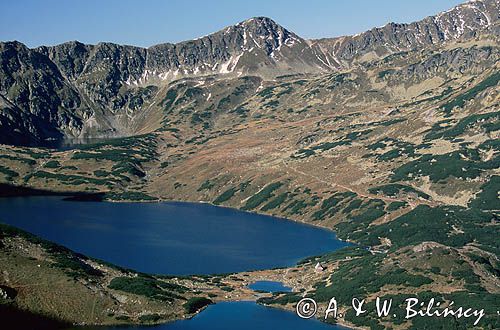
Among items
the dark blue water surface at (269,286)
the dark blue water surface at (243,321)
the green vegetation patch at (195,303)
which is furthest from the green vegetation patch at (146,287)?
the dark blue water surface at (269,286)

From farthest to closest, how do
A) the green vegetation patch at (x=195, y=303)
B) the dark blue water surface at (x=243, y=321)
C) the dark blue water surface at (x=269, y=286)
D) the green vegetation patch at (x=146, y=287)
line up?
the dark blue water surface at (x=269, y=286) < the green vegetation patch at (x=146, y=287) < the green vegetation patch at (x=195, y=303) < the dark blue water surface at (x=243, y=321)

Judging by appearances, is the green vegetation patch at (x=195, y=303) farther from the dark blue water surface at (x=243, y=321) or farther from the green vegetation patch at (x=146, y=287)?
the green vegetation patch at (x=146, y=287)

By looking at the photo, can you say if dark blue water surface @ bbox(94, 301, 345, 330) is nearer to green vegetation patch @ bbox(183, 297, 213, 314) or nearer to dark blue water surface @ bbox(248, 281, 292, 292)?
green vegetation patch @ bbox(183, 297, 213, 314)

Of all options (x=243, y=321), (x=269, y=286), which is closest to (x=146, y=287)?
(x=243, y=321)

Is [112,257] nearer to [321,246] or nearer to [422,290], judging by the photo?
[321,246]

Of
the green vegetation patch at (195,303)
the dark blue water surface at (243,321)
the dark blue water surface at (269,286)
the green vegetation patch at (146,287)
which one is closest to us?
the dark blue water surface at (243,321)

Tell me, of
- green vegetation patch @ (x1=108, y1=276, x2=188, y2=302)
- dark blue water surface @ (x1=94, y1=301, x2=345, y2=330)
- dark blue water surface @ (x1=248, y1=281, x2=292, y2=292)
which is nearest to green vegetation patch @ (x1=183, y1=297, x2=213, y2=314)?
dark blue water surface @ (x1=94, y1=301, x2=345, y2=330)
